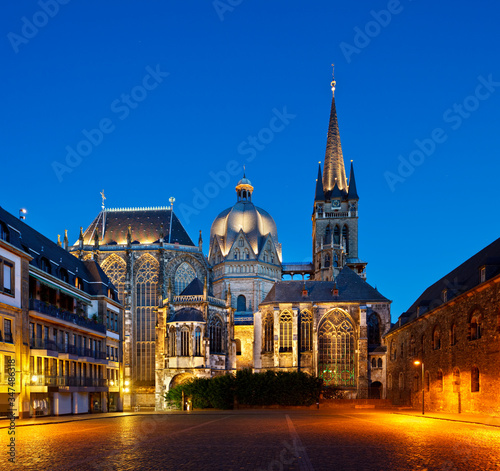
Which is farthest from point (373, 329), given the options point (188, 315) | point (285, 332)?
point (188, 315)

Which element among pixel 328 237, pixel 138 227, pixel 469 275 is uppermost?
pixel 138 227

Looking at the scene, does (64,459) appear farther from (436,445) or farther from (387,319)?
(387,319)

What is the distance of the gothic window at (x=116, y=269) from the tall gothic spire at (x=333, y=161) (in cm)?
3653

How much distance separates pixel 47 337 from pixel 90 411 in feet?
33.9

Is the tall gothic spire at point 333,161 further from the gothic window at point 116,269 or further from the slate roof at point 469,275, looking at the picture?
the slate roof at point 469,275

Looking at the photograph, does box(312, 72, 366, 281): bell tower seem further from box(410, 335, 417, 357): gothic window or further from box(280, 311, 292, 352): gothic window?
box(410, 335, 417, 357): gothic window

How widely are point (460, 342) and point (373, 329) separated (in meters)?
32.5

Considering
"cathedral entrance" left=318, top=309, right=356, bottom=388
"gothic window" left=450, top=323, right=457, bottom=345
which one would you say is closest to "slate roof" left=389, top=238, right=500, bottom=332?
"gothic window" left=450, top=323, right=457, bottom=345

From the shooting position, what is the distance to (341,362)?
66.7 m

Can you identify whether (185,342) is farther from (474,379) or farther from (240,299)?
(474,379)

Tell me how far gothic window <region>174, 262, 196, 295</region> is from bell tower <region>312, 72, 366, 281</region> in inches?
749

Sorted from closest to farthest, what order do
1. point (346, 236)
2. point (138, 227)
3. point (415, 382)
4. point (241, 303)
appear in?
point (415, 382)
point (138, 227)
point (241, 303)
point (346, 236)

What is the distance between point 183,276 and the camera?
80125 mm

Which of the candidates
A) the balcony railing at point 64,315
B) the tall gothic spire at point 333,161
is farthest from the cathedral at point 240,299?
the balcony railing at point 64,315
